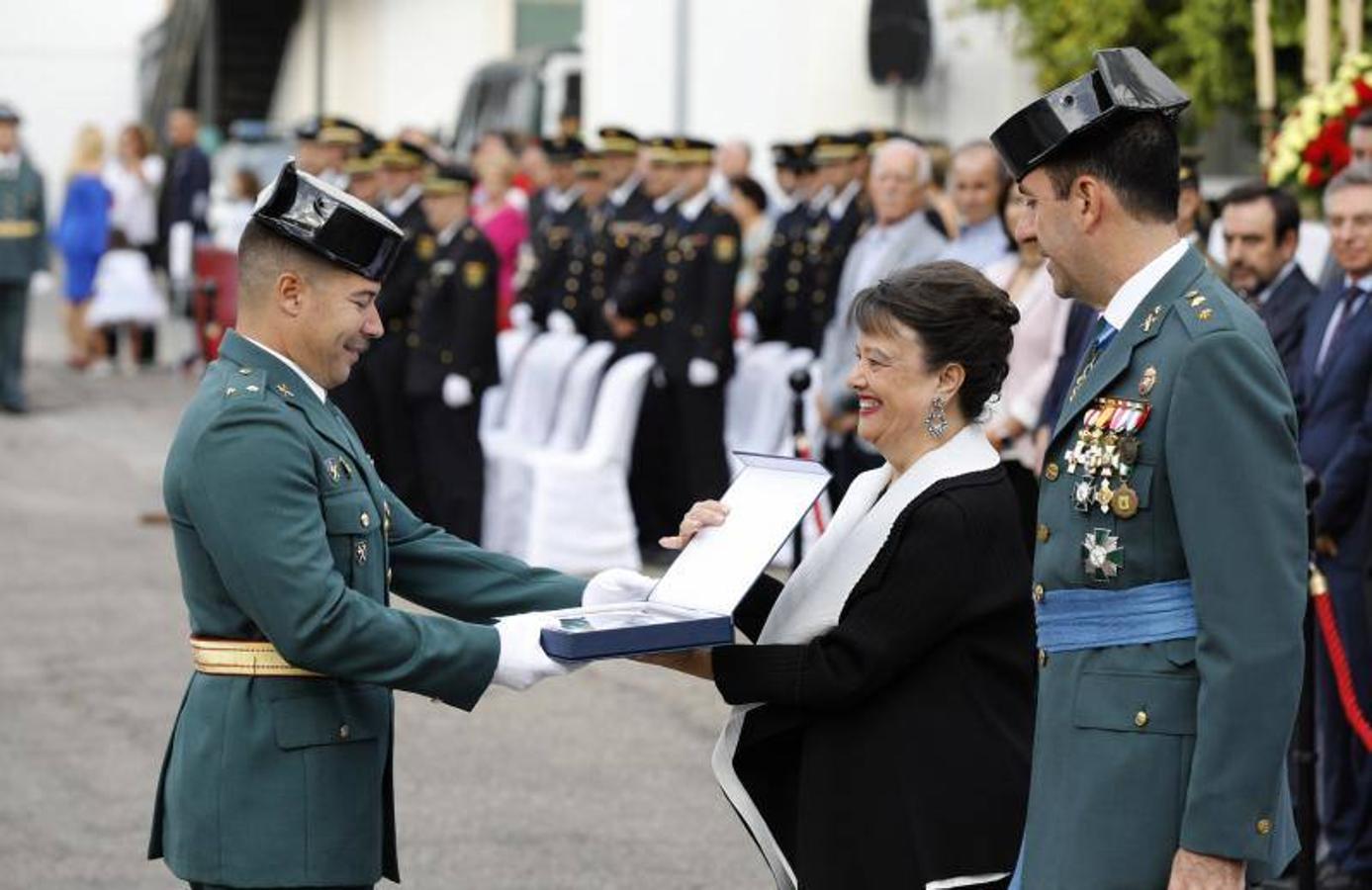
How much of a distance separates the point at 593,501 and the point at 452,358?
970mm

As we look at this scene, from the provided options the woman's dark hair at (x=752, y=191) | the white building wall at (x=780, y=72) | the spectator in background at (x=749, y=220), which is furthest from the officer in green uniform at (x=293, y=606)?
the white building wall at (x=780, y=72)

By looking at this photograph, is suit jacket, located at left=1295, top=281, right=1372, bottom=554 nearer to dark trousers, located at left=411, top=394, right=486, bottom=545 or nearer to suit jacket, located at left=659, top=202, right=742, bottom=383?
suit jacket, located at left=659, top=202, right=742, bottom=383

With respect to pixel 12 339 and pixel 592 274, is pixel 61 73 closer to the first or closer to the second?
pixel 12 339

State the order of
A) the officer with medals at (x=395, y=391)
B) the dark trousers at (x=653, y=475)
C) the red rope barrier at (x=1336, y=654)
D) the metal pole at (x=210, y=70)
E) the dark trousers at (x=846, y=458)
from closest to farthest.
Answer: the red rope barrier at (x=1336, y=654)
the dark trousers at (x=846, y=458)
the officer with medals at (x=395, y=391)
the dark trousers at (x=653, y=475)
the metal pole at (x=210, y=70)

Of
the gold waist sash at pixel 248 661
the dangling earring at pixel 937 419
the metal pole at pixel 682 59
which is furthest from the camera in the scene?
the metal pole at pixel 682 59

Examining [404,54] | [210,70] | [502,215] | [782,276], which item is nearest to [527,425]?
[782,276]

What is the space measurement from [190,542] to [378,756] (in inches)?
18.4

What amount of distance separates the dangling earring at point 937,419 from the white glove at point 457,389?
8006mm

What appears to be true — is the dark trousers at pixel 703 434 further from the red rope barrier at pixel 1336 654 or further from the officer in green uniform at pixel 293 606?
the officer in green uniform at pixel 293 606

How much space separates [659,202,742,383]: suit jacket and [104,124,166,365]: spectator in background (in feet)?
34.9

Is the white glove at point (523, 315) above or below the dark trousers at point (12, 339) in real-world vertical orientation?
above

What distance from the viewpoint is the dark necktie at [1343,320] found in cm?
678

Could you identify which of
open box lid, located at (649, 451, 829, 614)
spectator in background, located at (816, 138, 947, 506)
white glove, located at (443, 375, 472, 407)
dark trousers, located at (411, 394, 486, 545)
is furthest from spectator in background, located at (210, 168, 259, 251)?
open box lid, located at (649, 451, 829, 614)

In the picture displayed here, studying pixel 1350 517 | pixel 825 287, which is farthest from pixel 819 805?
pixel 825 287
